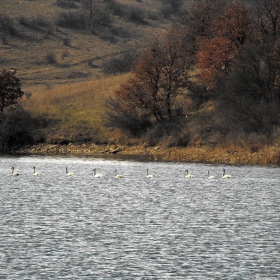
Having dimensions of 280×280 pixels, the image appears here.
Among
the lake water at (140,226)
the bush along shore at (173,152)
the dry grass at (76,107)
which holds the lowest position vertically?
the lake water at (140,226)

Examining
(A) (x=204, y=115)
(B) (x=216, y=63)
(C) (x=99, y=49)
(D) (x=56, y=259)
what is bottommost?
(D) (x=56, y=259)

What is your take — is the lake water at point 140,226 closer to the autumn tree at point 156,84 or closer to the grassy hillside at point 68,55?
the autumn tree at point 156,84

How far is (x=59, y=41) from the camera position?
12419 cm

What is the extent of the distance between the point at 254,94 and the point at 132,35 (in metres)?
69.0

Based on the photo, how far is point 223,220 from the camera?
31.3 meters

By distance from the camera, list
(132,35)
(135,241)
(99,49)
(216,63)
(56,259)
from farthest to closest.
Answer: (132,35), (99,49), (216,63), (135,241), (56,259)

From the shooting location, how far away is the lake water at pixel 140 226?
73.0 feet

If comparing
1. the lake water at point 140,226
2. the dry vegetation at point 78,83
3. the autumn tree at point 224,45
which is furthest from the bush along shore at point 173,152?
the autumn tree at point 224,45

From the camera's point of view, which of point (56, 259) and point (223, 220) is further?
point (223, 220)

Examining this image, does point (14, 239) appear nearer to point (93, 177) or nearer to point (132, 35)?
point (93, 177)

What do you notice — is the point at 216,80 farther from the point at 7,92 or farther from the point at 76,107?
the point at 7,92

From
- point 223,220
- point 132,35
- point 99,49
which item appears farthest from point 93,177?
point 132,35

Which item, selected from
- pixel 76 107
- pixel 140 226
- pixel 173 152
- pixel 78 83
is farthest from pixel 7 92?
pixel 140 226

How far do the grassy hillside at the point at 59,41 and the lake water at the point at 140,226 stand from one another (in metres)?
54.9
